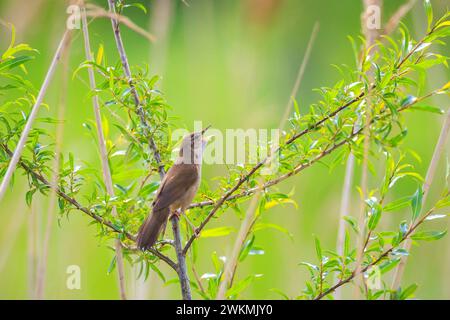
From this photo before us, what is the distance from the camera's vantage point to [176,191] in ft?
7.43

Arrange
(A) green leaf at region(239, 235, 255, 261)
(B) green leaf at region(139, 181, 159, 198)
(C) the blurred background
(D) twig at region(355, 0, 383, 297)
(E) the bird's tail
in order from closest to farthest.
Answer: (D) twig at region(355, 0, 383, 297) < (E) the bird's tail < (A) green leaf at region(239, 235, 255, 261) < (B) green leaf at region(139, 181, 159, 198) < (C) the blurred background

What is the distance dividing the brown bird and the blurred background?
0.22 m

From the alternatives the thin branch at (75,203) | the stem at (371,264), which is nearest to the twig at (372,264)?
the stem at (371,264)

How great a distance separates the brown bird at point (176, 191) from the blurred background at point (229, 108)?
0.22 metres

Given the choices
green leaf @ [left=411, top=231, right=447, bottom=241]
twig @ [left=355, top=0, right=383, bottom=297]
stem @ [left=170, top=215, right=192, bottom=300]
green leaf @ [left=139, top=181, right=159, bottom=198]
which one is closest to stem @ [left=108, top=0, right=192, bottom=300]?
stem @ [left=170, top=215, right=192, bottom=300]

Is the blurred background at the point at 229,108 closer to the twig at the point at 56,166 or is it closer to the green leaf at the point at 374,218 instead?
the twig at the point at 56,166

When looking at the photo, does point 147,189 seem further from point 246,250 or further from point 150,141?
point 246,250

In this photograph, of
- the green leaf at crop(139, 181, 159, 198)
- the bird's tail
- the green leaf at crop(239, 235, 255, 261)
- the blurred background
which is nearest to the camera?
the bird's tail

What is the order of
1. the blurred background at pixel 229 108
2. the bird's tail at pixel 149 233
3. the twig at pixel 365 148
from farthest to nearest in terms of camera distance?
the blurred background at pixel 229 108, the bird's tail at pixel 149 233, the twig at pixel 365 148

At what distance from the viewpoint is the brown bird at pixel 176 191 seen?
1.92 meters

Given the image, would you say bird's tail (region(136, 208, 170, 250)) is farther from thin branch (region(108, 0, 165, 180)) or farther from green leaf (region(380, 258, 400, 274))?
green leaf (region(380, 258, 400, 274))

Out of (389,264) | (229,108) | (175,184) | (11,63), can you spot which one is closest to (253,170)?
(389,264)

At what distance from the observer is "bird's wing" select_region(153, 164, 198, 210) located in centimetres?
221
